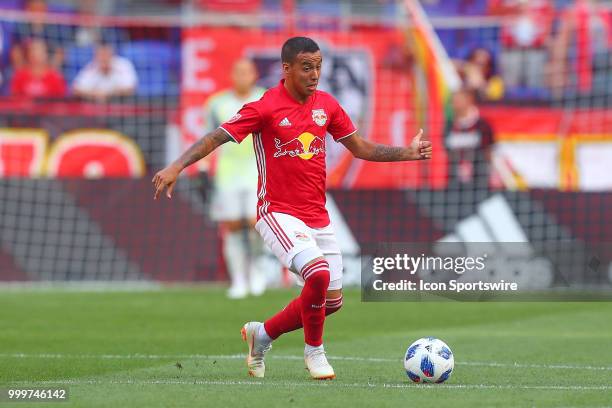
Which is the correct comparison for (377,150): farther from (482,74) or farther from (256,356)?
(482,74)

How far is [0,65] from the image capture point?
22.3 metres

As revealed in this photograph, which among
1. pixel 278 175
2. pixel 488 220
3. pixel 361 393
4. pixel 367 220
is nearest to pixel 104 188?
pixel 367 220

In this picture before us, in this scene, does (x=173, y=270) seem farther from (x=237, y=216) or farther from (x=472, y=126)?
(x=472, y=126)

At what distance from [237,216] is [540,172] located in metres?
5.95

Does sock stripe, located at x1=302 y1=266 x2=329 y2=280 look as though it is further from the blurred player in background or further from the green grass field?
the blurred player in background

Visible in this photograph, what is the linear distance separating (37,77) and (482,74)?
7712 mm

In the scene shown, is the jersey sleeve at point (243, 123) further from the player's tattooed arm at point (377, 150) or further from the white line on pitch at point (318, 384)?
the white line on pitch at point (318, 384)

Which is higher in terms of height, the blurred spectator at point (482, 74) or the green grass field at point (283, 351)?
the blurred spectator at point (482, 74)

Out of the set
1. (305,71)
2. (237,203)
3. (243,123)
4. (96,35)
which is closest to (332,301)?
(243,123)

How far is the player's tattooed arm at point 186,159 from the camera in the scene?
7.68 meters

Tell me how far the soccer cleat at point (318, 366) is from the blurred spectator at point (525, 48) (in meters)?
14.3

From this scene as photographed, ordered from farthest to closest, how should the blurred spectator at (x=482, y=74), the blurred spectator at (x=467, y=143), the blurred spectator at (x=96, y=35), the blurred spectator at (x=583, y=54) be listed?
the blurred spectator at (x=96, y=35)
the blurred spectator at (x=482, y=74)
the blurred spectator at (x=583, y=54)
the blurred spectator at (x=467, y=143)

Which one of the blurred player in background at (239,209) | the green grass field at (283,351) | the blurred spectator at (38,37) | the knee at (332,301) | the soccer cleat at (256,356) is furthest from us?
the blurred spectator at (38,37)

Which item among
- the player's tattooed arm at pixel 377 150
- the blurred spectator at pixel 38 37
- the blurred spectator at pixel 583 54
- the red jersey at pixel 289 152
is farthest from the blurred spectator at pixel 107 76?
the red jersey at pixel 289 152
